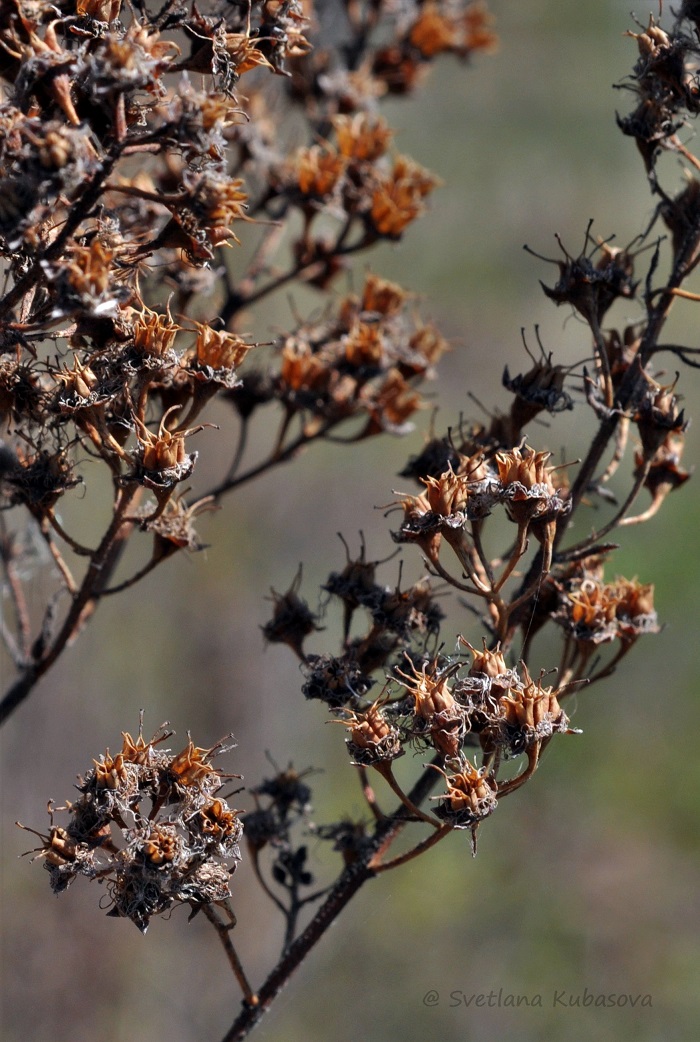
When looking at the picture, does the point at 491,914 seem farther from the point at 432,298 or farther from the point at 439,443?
the point at 432,298

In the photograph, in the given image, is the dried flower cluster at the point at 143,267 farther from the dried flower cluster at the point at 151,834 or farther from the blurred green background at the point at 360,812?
the blurred green background at the point at 360,812

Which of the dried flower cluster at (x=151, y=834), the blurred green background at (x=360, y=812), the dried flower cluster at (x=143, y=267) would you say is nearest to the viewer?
the dried flower cluster at (x=143, y=267)

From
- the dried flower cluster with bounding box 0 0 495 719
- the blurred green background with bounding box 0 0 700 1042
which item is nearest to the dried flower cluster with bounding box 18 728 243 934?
the dried flower cluster with bounding box 0 0 495 719

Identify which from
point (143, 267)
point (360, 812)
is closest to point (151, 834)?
point (143, 267)

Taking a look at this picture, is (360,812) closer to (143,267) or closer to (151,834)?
(151,834)

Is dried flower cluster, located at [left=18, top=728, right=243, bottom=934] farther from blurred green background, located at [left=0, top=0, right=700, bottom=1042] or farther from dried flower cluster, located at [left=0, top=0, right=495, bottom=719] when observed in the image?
blurred green background, located at [left=0, top=0, right=700, bottom=1042]

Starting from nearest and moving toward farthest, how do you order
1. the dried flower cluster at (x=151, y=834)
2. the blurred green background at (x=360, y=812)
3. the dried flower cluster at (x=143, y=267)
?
1. the dried flower cluster at (x=143, y=267)
2. the dried flower cluster at (x=151, y=834)
3. the blurred green background at (x=360, y=812)

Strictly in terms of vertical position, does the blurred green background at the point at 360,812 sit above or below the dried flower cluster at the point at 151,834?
above

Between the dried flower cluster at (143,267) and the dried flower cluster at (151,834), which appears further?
the dried flower cluster at (151,834)

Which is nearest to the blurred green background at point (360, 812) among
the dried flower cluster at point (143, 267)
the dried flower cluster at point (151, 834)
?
the dried flower cluster at point (143, 267)
